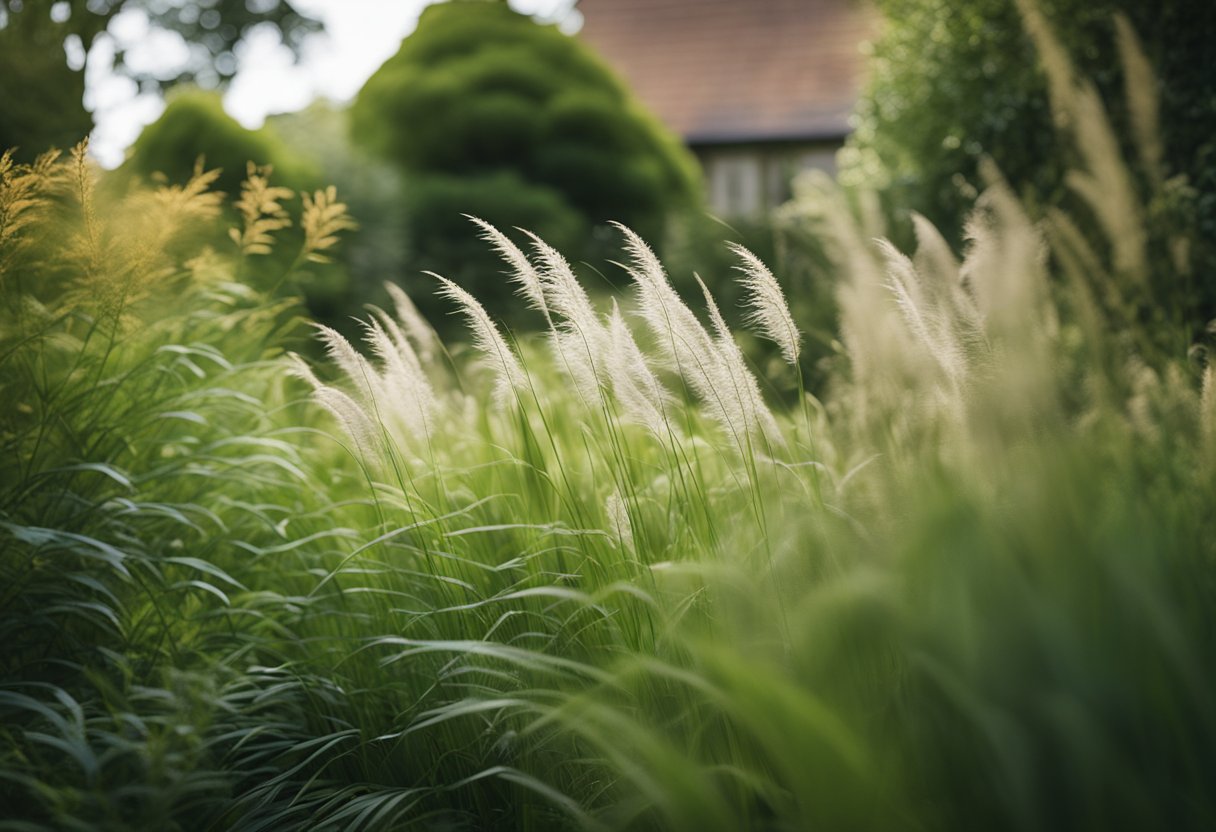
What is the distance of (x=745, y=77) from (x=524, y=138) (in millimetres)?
8368

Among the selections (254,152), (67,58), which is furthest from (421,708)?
(254,152)

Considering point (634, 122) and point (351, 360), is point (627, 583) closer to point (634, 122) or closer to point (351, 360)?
point (351, 360)

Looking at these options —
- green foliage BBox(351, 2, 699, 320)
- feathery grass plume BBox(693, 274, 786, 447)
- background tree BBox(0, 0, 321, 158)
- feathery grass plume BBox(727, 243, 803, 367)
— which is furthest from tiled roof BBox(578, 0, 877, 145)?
feathery grass plume BBox(693, 274, 786, 447)

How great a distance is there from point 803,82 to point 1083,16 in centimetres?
1295

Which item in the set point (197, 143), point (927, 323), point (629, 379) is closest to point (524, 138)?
point (197, 143)

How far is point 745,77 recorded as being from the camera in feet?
58.4

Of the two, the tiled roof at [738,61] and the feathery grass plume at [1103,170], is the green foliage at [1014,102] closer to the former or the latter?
the feathery grass plume at [1103,170]

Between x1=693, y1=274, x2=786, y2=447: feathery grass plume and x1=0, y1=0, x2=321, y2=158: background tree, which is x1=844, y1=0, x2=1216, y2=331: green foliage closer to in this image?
x1=693, y1=274, x2=786, y2=447: feathery grass plume

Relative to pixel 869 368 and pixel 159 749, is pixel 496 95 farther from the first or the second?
pixel 159 749

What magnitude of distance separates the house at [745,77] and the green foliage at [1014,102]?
9541mm

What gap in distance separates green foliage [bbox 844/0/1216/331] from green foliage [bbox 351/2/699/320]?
167 inches

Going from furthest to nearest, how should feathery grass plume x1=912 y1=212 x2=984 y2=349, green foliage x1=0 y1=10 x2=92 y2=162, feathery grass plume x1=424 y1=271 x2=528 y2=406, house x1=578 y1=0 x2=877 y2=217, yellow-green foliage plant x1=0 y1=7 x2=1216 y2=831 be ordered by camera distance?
house x1=578 y1=0 x2=877 y2=217 → green foliage x1=0 y1=10 x2=92 y2=162 → feathery grass plume x1=912 y1=212 x2=984 y2=349 → feathery grass plume x1=424 y1=271 x2=528 y2=406 → yellow-green foliage plant x1=0 y1=7 x2=1216 y2=831

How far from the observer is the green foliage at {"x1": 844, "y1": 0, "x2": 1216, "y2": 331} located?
4.59 m

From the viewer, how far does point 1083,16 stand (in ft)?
16.5
